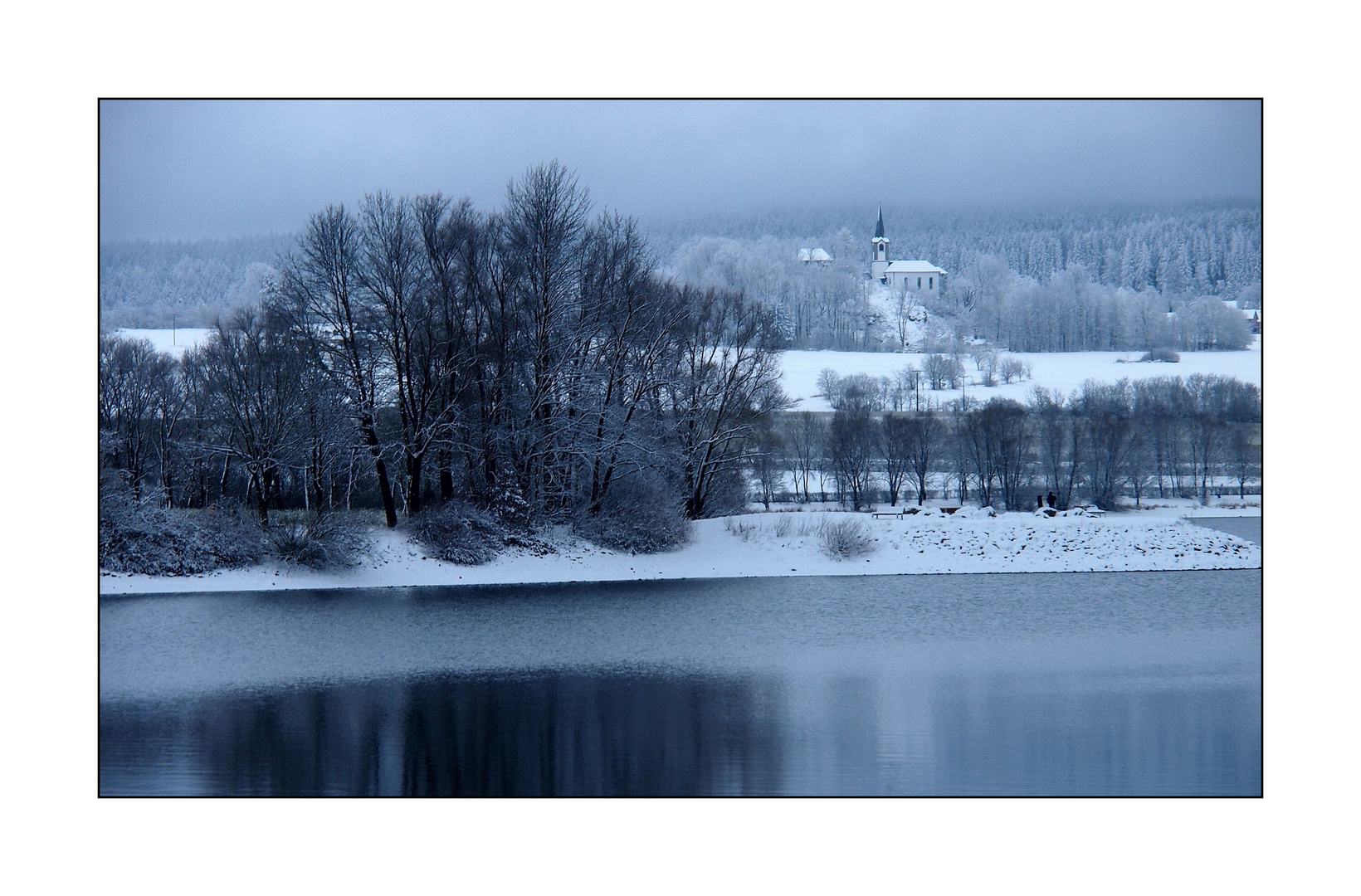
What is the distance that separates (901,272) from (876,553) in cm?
3131

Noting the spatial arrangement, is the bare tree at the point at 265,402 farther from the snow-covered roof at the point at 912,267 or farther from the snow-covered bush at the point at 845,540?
the snow-covered roof at the point at 912,267

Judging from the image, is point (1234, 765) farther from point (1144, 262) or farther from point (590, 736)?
point (1144, 262)

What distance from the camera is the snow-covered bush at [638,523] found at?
29906 mm

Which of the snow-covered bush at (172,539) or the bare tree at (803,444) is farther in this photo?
the bare tree at (803,444)

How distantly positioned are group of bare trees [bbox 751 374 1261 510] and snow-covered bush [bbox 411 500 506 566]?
53.9ft

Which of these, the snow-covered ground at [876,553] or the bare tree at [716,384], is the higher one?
the bare tree at [716,384]

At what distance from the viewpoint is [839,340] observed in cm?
7219

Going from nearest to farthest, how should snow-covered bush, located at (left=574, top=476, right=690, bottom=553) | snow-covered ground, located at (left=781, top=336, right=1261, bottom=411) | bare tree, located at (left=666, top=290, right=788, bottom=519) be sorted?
1. snow-covered bush, located at (left=574, top=476, right=690, bottom=553)
2. bare tree, located at (left=666, top=290, right=788, bottom=519)
3. snow-covered ground, located at (left=781, top=336, right=1261, bottom=411)

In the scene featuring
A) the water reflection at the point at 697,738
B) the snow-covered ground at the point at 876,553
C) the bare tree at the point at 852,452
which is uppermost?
the bare tree at the point at 852,452

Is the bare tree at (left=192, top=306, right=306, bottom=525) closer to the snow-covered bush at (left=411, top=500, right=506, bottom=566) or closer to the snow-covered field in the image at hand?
the snow-covered field

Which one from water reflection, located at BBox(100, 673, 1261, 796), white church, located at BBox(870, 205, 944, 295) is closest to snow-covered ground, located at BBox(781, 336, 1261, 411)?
white church, located at BBox(870, 205, 944, 295)

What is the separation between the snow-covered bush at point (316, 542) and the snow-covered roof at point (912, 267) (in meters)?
31.2

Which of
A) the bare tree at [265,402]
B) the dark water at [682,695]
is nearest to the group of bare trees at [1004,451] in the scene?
the bare tree at [265,402]

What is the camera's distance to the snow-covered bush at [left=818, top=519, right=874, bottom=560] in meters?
29.7
